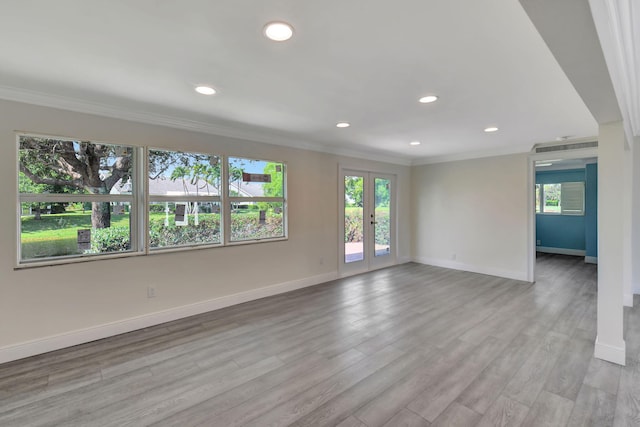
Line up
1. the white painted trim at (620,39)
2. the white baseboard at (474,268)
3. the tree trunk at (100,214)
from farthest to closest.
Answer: the white baseboard at (474,268) → the tree trunk at (100,214) → the white painted trim at (620,39)

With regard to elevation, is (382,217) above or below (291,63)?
below

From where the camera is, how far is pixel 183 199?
353 cm

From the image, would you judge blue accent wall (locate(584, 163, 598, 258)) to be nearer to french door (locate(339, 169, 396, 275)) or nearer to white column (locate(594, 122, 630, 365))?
french door (locate(339, 169, 396, 275))

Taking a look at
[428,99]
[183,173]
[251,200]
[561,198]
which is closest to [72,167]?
[183,173]

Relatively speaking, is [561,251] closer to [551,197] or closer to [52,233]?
[551,197]

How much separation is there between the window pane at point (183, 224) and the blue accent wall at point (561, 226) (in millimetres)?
8470

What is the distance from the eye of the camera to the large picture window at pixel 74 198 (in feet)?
8.75

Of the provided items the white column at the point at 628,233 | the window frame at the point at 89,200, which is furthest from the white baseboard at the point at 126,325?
the white column at the point at 628,233

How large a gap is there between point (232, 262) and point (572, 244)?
8.45 m

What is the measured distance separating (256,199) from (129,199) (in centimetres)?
157

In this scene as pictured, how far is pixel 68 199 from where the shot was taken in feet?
9.23

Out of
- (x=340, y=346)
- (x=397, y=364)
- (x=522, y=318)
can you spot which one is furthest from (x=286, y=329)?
(x=522, y=318)

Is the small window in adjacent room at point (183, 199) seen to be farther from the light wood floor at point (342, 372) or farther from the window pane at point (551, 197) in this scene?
the window pane at point (551, 197)

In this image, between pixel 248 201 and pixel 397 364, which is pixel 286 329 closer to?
pixel 397 364
